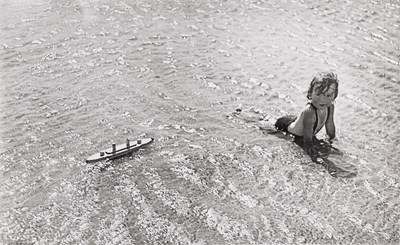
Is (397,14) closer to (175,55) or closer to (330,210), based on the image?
(175,55)

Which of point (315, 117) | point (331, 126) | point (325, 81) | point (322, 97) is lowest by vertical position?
point (331, 126)

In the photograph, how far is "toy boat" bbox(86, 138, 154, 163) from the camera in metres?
5.53

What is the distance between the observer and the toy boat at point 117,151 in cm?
553

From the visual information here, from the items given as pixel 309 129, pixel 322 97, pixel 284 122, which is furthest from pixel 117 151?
pixel 322 97

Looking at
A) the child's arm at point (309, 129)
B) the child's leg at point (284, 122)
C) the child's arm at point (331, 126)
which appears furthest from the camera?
the child's leg at point (284, 122)

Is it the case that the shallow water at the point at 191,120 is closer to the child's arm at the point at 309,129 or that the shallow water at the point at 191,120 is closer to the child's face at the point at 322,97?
the child's arm at the point at 309,129

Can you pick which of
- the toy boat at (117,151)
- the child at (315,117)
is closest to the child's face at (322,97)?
the child at (315,117)

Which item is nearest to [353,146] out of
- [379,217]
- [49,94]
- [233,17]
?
[379,217]

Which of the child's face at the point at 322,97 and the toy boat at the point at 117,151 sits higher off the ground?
the child's face at the point at 322,97

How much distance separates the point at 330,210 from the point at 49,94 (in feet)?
13.6

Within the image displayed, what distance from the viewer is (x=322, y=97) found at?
562 centimetres

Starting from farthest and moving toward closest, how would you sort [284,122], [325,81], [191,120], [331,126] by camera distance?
[191,120]
[284,122]
[331,126]
[325,81]

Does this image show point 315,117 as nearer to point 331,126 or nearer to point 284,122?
point 331,126

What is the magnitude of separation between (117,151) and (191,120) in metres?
1.23
